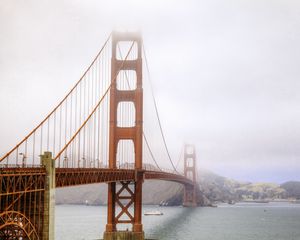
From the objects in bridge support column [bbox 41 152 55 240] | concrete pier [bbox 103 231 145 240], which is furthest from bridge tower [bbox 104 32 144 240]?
bridge support column [bbox 41 152 55 240]

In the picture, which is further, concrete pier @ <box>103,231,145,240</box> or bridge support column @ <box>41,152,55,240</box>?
concrete pier @ <box>103,231,145,240</box>

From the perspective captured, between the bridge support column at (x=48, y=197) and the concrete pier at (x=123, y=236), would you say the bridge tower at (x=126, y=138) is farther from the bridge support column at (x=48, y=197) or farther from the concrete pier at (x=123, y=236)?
the bridge support column at (x=48, y=197)

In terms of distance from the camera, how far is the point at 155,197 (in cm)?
17600

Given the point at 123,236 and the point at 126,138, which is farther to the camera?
the point at 126,138

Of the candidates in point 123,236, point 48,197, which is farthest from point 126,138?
point 48,197

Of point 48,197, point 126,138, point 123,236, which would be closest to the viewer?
point 48,197

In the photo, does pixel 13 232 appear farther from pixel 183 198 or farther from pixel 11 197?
pixel 183 198

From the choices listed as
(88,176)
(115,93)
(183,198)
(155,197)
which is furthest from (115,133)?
(155,197)

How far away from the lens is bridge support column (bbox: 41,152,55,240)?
2772cm

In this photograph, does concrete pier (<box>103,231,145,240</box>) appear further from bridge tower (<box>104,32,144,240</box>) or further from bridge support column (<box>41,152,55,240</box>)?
bridge support column (<box>41,152,55,240</box>)

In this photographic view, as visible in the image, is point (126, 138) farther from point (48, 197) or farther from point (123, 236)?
point (48, 197)

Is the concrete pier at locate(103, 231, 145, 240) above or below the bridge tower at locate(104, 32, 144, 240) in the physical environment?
below

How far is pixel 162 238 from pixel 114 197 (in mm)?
11174

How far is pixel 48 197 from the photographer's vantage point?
90.9ft
